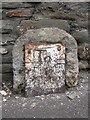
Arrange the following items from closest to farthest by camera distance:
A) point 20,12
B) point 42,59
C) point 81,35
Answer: point 42,59 → point 20,12 → point 81,35

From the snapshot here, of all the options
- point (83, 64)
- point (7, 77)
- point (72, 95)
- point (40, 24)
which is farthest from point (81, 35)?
point (7, 77)

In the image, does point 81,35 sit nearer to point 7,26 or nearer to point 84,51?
point 84,51

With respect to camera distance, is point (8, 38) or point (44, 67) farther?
point (8, 38)

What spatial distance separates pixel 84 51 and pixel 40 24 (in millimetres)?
→ 528

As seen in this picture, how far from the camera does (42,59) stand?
2.83 meters

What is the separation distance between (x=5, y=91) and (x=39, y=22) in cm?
74

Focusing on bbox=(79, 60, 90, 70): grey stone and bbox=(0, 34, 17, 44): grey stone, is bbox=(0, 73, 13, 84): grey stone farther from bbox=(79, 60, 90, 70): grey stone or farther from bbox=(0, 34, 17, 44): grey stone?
bbox=(79, 60, 90, 70): grey stone

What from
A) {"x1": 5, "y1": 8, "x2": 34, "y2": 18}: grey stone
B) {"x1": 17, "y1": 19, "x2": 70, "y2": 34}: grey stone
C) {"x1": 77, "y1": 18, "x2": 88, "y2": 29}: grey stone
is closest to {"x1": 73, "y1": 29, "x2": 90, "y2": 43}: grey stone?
{"x1": 77, "y1": 18, "x2": 88, "y2": 29}: grey stone

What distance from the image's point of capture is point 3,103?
108 inches

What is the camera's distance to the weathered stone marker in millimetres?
2811

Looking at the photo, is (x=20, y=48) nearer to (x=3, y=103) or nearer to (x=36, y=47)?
(x=36, y=47)

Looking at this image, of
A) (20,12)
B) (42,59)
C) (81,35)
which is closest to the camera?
(42,59)

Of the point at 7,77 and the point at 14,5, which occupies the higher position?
the point at 14,5

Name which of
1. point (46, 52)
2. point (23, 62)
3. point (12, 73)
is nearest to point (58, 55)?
point (46, 52)
